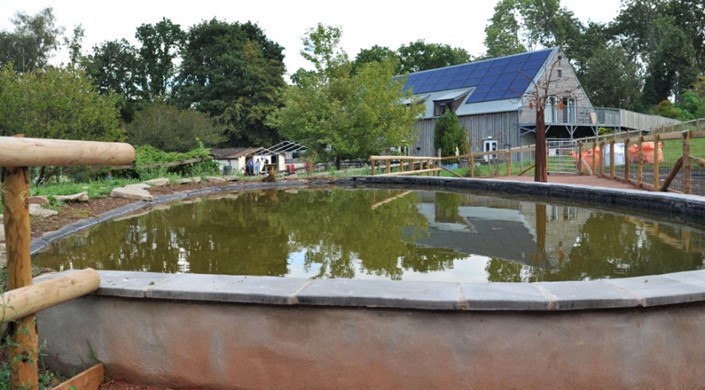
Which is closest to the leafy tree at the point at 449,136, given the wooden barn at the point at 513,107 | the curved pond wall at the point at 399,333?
the wooden barn at the point at 513,107

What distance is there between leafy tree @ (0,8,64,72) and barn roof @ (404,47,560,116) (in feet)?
83.0

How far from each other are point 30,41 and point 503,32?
134ft

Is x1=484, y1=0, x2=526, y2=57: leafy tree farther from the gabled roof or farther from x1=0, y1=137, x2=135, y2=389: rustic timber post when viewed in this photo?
x1=0, y1=137, x2=135, y2=389: rustic timber post

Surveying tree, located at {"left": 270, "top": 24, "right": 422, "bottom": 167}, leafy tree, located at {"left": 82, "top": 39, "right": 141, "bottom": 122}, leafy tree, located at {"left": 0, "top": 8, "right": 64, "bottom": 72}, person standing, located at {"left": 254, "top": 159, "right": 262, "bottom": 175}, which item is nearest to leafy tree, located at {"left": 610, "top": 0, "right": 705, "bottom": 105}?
tree, located at {"left": 270, "top": 24, "right": 422, "bottom": 167}

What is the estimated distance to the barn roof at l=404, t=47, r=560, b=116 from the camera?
97.6 feet

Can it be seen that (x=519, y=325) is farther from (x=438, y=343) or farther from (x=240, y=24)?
(x=240, y=24)

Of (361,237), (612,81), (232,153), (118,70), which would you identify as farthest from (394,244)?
(118,70)

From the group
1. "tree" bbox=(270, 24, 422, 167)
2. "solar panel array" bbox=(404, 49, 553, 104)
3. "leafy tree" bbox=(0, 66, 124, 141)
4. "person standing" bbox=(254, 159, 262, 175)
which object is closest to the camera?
"leafy tree" bbox=(0, 66, 124, 141)

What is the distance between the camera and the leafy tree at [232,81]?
132ft

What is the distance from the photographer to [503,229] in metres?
6.50

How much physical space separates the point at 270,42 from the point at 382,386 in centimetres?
4658

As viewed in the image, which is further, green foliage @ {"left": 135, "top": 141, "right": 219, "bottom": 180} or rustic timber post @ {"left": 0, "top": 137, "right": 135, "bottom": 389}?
green foliage @ {"left": 135, "top": 141, "right": 219, "bottom": 180}

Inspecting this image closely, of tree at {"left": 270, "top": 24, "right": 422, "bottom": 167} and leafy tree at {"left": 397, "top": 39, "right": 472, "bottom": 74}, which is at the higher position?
leafy tree at {"left": 397, "top": 39, "right": 472, "bottom": 74}

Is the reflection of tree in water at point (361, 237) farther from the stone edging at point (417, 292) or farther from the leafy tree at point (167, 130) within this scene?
the leafy tree at point (167, 130)
